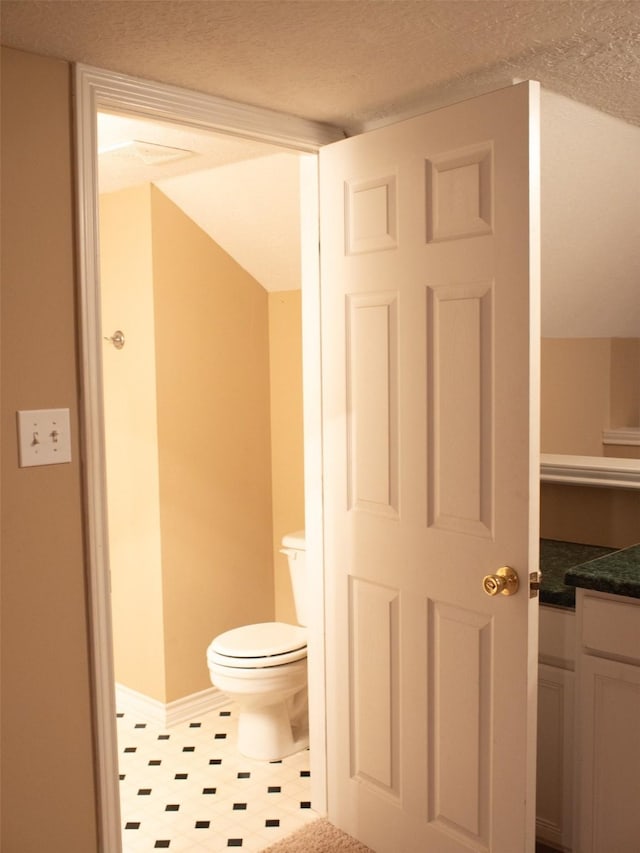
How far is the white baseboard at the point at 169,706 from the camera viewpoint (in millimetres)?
3446

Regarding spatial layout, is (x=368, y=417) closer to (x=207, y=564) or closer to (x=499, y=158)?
(x=499, y=158)

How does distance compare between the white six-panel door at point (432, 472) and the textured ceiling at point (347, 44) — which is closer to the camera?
the textured ceiling at point (347, 44)

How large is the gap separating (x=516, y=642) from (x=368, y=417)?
2.33ft

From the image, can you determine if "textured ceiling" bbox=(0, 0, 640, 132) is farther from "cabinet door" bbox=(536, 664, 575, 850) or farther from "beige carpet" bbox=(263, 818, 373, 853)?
"beige carpet" bbox=(263, 818, 373, 853)

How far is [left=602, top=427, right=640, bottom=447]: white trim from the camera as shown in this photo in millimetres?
3717

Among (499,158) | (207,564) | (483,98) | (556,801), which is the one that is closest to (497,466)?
(499,158)

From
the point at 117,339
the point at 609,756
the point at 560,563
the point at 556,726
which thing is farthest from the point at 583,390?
the point at 117,339

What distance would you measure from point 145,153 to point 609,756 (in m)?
2.27

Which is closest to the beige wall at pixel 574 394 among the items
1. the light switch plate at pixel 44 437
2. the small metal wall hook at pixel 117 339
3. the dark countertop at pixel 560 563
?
the dark countertop at pixel 560 563

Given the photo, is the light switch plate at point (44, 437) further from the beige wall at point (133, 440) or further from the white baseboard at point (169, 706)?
the white baseboard at point (169, 706)

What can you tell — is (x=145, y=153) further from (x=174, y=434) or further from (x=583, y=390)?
(x=583, y=390)

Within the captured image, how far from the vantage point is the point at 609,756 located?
2178 mm

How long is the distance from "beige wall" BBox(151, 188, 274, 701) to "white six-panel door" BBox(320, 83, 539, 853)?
1.09 metres

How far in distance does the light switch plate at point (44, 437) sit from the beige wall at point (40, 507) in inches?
0.7
